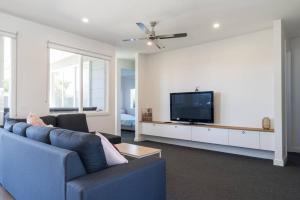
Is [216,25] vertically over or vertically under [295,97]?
over

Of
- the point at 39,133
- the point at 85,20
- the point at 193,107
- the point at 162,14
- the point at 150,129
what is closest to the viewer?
the point at 39,133

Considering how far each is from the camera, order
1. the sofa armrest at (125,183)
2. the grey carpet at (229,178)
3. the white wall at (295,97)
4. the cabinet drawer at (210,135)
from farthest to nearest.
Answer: the white wall at (295,97) → the cabinet drawer at (210,135) → the grey carpet at (229,178) → the sofa armrest at (125,183)

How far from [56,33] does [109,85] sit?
69.0 inches

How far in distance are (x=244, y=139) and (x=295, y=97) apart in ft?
6.08

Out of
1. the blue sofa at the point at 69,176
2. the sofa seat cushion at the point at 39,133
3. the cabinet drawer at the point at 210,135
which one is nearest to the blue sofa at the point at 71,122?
the blue sofa at the point at 69,176

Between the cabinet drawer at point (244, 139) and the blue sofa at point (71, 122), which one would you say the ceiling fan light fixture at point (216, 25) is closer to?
the cabinet drawer at point (244, 139)

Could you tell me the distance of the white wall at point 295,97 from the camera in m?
4.75

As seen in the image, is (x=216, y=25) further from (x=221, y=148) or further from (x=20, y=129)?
(x=20, y=129)

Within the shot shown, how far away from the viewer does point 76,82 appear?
4945mm

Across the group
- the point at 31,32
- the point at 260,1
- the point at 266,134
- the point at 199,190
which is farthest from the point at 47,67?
the point at 266,134

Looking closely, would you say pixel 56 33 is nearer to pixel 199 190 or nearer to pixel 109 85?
pixel 109 85

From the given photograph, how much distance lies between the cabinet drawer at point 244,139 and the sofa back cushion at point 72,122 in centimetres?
312

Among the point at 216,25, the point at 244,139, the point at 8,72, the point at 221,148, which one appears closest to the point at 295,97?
the point at 244,139

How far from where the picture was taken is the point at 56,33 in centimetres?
424
